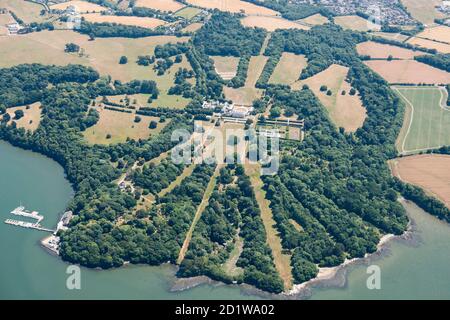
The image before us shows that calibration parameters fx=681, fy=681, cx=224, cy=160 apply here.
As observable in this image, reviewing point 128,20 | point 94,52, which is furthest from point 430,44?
point 94,52

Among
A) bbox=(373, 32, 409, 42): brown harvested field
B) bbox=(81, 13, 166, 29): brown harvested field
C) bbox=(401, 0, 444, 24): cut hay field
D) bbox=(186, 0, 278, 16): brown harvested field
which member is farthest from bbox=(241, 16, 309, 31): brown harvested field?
bbox=(401, 0, 444, 24): cut hay field

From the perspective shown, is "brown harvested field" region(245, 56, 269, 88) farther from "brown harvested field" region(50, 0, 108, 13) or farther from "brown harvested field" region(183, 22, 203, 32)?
"brown harvested field" region(50, 0, 108, 13)

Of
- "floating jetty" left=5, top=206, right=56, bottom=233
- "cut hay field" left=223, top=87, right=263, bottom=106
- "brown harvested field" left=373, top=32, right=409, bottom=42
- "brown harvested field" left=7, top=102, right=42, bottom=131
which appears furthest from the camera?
"brown harvested field" left=373, top=32, right=409, bottom=42

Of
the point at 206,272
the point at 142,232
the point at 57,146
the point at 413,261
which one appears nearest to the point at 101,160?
the point at 57,146

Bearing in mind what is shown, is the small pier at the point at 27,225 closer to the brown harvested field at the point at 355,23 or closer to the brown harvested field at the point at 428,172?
the brown harvested field at the point at 428,172

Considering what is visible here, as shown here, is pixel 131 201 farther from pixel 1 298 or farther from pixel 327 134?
pixel 327 134

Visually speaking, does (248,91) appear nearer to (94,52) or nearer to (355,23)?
(94,52)
